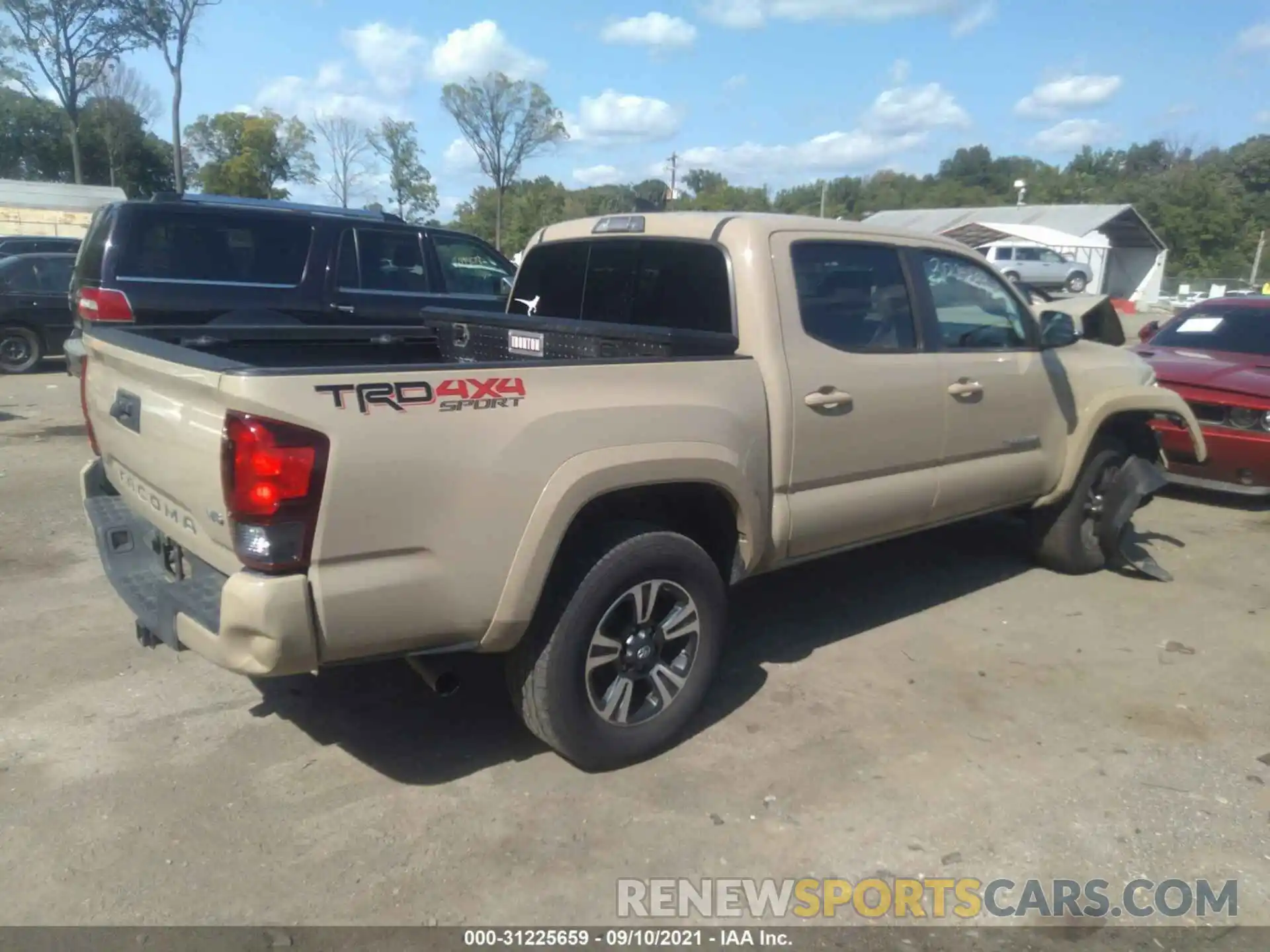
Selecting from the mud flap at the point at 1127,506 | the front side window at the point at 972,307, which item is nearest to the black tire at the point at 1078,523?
the mud flap at the point at 1127,506

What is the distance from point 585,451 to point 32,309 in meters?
12.6

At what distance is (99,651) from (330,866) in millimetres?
2061

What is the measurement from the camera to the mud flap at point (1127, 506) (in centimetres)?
572

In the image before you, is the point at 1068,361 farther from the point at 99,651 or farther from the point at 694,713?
the point at 99,651

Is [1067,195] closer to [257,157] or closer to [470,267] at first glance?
[257,157]

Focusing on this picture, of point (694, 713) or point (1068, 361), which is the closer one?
point (694, 713)

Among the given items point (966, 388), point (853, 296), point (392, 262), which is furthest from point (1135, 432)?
point (392, 262)

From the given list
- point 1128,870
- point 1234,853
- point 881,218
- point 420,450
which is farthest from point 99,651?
point 881,218

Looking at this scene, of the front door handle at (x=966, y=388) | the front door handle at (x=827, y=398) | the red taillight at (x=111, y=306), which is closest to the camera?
the front door handle at (x=827, y=398)

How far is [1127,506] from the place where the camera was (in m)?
5.72

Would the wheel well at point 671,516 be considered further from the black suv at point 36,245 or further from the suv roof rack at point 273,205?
the black suv at point 36,245

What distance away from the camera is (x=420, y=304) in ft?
29.0

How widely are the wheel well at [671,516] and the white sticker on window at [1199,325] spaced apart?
6.47 metres

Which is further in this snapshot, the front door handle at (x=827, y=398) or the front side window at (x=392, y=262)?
the front side window at (x=392, y=262)
